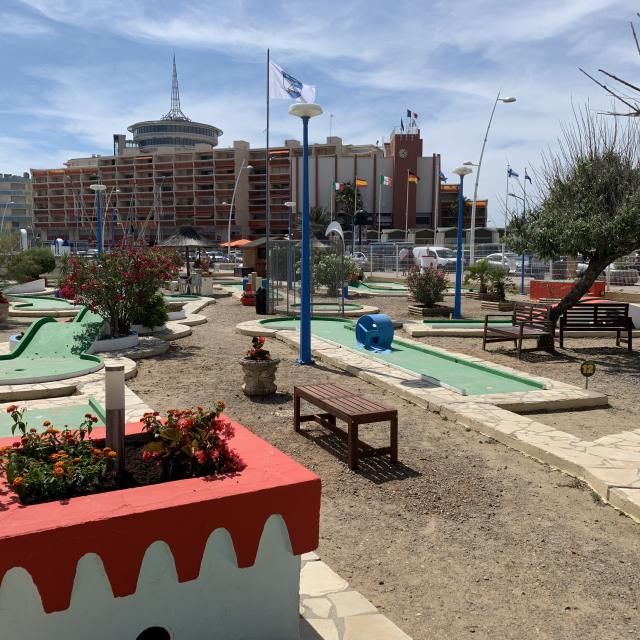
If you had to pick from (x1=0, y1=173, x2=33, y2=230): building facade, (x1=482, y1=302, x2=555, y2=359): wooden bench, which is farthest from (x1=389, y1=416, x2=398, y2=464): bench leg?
(x1=0, y1=173, x2=33, y2=230): building facade

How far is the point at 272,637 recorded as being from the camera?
3.04 metres

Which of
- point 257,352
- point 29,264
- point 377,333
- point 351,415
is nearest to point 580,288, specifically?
point 377,333

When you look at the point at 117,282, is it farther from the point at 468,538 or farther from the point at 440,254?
the point at 440,254

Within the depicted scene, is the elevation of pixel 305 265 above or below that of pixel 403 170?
below

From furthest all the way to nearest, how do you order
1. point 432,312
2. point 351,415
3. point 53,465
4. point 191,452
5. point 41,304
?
1. point 41,304
2. point 432,312
3. point 351,415
4. point 191,452
5. point 53,465

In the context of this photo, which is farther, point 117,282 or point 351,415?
point 117,282

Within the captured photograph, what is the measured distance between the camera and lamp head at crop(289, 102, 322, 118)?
357 inches

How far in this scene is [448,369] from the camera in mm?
9922

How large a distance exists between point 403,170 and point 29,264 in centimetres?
6540

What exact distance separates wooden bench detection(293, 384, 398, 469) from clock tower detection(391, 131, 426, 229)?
77688mm

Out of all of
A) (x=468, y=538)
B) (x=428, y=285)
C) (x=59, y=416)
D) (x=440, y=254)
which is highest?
(x=440, y=254)

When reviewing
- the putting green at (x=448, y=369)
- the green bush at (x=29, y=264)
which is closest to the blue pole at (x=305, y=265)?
the putting green at (x=448, y=369)

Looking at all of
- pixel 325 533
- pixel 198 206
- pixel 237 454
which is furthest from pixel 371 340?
pixel 198 206

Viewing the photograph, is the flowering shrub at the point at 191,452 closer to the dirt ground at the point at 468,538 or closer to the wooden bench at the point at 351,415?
the dirt ground at the point at 468,538
